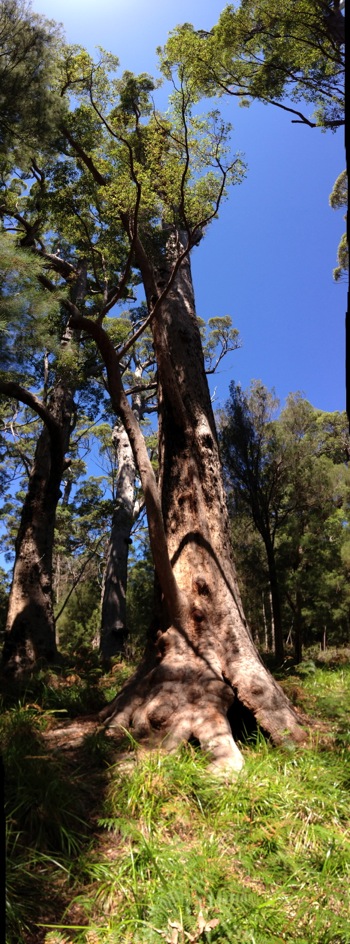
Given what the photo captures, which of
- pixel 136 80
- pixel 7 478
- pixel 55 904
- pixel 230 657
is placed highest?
pixel 136 80

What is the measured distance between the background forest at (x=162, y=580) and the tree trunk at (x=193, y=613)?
0.07 feet

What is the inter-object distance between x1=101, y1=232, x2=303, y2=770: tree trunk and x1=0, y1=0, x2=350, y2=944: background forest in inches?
0.8

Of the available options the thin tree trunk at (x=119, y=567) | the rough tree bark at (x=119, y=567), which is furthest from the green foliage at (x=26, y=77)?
the rough tree bark at (x=119, y=567)

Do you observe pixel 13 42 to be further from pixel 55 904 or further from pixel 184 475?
pixel 55 904

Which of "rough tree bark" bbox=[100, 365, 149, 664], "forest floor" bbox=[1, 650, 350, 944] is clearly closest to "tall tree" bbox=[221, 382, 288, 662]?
"rough tree bark" bbox=[100, 365, 149, 664]

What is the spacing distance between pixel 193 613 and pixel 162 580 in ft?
1.37

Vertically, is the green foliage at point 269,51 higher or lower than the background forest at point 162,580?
higher

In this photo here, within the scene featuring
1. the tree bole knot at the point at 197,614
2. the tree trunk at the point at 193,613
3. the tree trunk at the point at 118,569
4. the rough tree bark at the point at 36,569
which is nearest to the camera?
the tree trunk at the point at 193,613

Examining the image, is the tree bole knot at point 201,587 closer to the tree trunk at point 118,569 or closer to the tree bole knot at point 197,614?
the tree bole knot at point 197,614

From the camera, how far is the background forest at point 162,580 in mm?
2033

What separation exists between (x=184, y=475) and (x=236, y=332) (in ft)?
33.3

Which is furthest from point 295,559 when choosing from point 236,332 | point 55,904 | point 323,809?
point 55,904

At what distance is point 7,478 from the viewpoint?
1688 cm

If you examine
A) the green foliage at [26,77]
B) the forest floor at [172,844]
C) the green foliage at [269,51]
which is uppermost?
the green foliage at [269,51]
